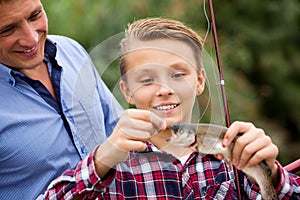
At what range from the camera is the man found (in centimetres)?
153

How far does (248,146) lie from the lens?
1.23 m

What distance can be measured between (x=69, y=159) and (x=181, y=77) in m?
0.38

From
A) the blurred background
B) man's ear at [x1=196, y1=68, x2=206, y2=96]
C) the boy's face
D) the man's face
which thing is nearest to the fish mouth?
the boy's face

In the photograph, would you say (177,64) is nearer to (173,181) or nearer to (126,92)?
(126,92)

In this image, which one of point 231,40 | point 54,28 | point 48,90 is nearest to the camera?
point 48,90

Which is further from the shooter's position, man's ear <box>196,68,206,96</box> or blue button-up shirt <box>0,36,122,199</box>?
blue button-up shirt <box>0,36,122,199</box>

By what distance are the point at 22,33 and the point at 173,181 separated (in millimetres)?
453

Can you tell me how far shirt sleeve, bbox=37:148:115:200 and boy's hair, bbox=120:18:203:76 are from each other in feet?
0.65

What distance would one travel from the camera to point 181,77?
4.44 feet

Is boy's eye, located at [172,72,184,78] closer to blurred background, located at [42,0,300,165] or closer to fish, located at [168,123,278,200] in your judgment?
fish, located at [168,123,278,200]

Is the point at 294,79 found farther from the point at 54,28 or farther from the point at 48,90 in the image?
the point at 48,90

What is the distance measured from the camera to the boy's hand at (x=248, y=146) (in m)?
1.23

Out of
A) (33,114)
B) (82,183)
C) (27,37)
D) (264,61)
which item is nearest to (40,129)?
(33,114)

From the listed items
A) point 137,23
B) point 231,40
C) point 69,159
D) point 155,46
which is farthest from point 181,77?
point 231,40
